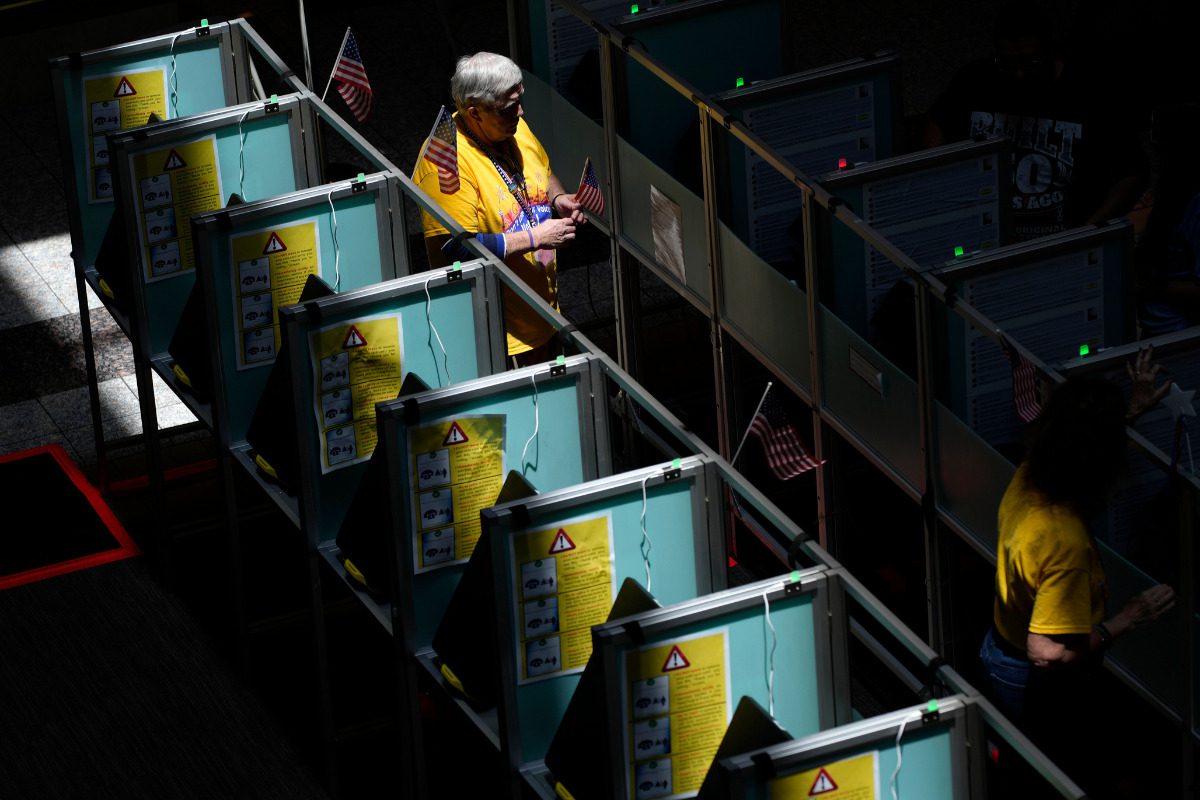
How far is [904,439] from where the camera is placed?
5.30 m

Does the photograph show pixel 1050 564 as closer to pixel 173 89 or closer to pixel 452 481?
pixel 452 481

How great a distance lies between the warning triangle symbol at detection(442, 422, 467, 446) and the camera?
176 inches

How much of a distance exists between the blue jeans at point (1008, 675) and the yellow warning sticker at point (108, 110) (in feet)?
10.2

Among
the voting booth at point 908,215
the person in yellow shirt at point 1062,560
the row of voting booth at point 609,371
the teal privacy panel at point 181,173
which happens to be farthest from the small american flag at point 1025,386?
the teal privacy panel at point 181,173

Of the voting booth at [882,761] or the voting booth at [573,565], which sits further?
the voting booth at [573,565]

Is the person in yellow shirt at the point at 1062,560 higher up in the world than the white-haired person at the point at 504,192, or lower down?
lower down

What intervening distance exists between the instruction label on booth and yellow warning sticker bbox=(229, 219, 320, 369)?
1.86m

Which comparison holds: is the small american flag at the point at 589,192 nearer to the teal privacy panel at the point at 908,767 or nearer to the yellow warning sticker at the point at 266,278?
the yellow warning sticker at the point at 266,278

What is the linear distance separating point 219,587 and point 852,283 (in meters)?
2.20

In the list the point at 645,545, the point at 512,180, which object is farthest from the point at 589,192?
the point at 645,545

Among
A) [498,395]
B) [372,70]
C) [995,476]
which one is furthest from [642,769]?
[372,70]

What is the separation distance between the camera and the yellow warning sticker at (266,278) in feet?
17.1

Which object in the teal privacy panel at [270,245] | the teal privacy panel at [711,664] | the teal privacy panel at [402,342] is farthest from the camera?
the teal privacy panel at [270,245]

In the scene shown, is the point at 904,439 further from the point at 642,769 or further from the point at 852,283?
the point at 642,769
